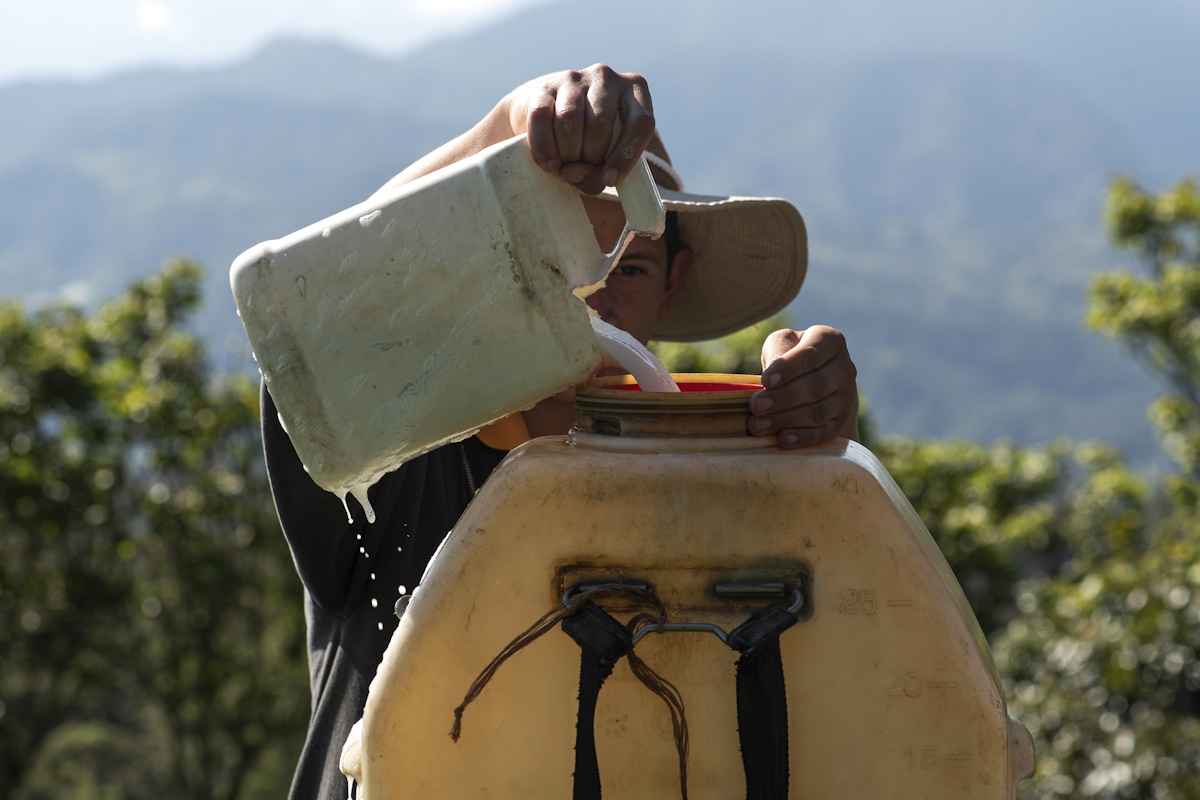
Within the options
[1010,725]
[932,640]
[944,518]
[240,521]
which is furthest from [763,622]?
[944,518]

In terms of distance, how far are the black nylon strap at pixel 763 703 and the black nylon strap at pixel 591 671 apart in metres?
0.12

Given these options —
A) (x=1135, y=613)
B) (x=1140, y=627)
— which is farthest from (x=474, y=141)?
(x=1135, y=613)

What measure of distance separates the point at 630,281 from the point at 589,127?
2.78 ft

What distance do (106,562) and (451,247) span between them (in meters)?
7.17

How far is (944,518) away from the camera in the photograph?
450 inches

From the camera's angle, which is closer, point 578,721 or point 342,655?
point 578,721

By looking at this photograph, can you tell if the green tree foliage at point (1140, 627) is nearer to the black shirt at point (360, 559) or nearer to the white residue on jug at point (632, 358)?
the black shirt at point (360, 559)

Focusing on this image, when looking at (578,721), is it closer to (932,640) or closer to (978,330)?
(932,640)

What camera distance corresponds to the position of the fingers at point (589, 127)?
1312 mm

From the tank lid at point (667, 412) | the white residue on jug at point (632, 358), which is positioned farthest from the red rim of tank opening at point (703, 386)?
the tank lid at point (667, 412)

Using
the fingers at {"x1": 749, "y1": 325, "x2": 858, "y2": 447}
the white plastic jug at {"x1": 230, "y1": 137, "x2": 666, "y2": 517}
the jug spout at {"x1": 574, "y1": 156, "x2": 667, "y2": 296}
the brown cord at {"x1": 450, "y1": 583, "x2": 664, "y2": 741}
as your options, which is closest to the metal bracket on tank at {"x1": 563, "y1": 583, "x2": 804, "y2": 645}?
the brown cord at {"x1": 450, "y1": 583, "x2": 664, "y2": 741}

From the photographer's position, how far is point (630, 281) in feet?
7.11

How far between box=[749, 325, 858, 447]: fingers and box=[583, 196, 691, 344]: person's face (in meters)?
0.59

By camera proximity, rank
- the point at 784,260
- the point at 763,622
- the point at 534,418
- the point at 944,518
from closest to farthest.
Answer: the point at 763,622 → the point at 534,418 → the point at 784,260 → the point at 944,518
